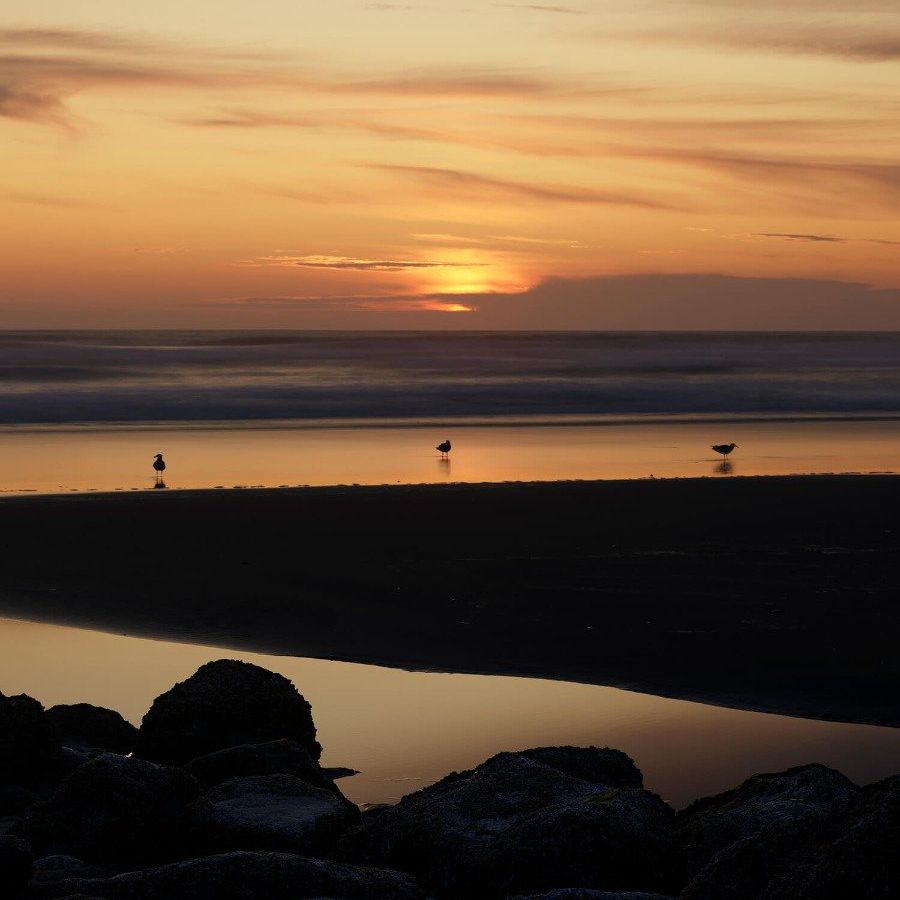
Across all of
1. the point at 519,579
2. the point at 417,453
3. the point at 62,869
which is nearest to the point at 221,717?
the point at 62,869

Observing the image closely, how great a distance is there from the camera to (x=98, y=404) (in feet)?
148

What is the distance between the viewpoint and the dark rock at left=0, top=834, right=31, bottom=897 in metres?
5.83

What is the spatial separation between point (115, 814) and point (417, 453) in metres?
22.4

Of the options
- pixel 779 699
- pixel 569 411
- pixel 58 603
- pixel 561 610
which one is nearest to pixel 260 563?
pixel 58 603

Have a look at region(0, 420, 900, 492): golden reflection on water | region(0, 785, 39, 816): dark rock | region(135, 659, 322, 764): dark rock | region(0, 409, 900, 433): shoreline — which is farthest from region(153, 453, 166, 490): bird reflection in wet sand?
region(0, 785, 39, 816): dark rock

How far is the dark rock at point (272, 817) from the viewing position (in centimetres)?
663

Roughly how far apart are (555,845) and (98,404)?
A: 4052 cm

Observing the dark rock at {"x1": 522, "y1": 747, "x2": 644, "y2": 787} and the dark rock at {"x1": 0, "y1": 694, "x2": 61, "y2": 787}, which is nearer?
the dark rock at {"x1": 522, "y1": 747, "x2": 644, "y2": 787}

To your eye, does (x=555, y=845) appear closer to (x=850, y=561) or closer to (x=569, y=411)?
(x=850, y=561)

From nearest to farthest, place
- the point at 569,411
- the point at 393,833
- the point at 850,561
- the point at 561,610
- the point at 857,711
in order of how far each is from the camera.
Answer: the point at 393,833, the point at 857,711, the point at 561,610, the point at 850,561, the point at 569,411

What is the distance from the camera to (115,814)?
22.9 feet

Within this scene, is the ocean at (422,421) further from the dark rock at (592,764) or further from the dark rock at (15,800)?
the dark rock at (592,764)

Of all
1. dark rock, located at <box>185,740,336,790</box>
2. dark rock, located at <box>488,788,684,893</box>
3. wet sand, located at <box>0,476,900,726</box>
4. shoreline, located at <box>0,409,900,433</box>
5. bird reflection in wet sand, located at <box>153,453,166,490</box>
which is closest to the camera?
dark rock, located at <box>488,788,684,893</box>

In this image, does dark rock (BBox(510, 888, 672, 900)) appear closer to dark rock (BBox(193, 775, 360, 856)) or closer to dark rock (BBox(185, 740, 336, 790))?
dark rock (BBox(193, 775, 360, 856))
